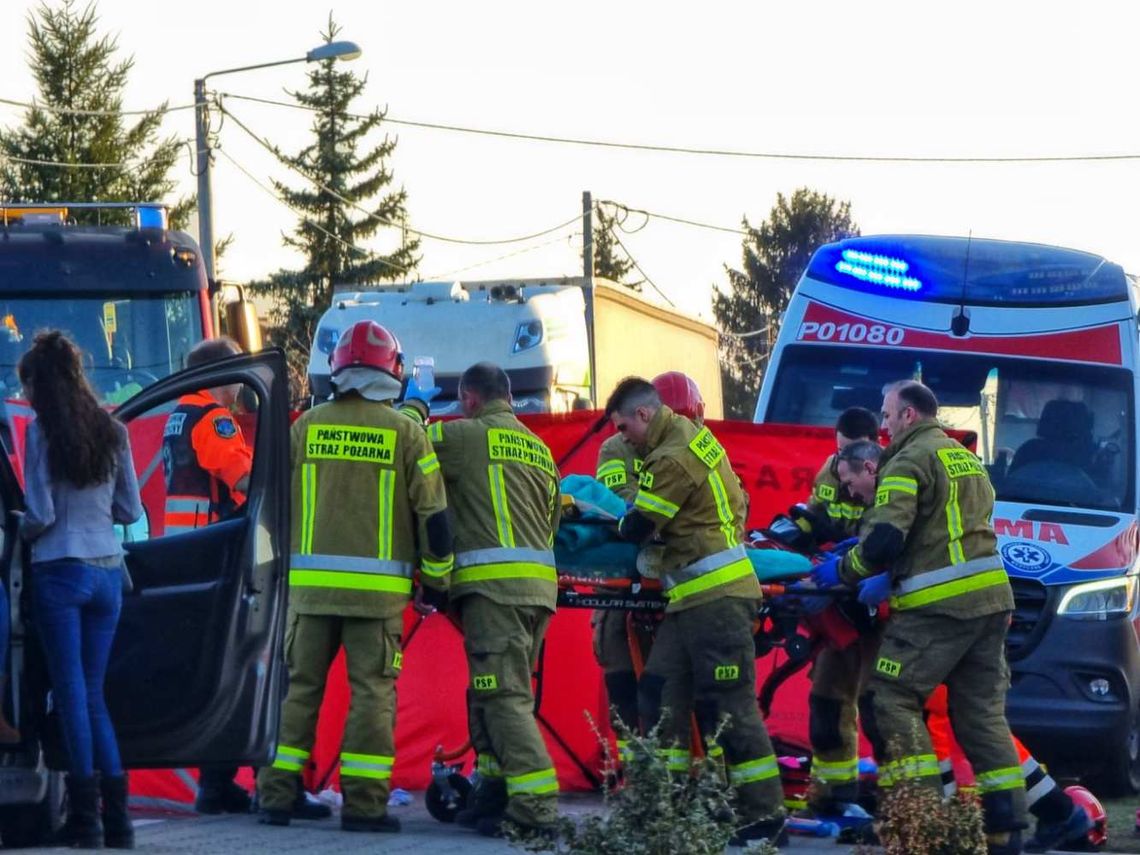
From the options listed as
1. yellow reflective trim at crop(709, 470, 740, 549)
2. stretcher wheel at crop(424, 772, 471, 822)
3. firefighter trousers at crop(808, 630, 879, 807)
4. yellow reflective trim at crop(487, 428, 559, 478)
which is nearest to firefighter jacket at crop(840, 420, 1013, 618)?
yellow reflective trim at crop(709, 470, 740, 549)

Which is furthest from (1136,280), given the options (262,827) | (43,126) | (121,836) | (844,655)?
(43,126)

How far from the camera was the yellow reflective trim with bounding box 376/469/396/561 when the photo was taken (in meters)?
7.63

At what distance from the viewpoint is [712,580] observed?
7664 millimetres

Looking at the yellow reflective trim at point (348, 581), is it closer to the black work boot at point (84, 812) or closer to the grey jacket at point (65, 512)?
the grey jacket at point (65, 512)

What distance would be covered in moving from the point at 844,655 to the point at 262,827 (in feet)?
8.71

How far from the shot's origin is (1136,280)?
11.4 metres

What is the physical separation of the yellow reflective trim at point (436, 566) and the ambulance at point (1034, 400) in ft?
12.4

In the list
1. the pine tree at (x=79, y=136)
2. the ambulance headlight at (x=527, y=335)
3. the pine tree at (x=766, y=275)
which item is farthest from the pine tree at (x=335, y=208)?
the ambulance headlight at (x=527, y=335)

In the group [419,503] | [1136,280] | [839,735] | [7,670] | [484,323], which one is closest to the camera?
[7,670]

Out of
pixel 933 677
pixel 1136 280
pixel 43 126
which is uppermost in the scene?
pixel 43 126

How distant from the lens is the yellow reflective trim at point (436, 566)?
7.61 m

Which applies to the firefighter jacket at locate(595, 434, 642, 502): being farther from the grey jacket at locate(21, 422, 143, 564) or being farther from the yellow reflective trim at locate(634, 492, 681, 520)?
the grey jacket at locate(21, 422, 143, 564)

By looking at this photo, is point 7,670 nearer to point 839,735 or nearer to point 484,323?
point 839,735

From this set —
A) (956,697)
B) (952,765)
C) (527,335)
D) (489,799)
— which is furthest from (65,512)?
(527,335)
